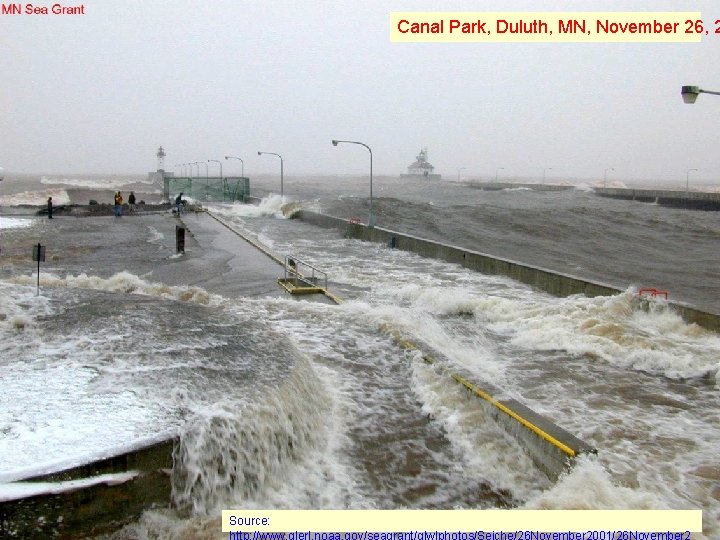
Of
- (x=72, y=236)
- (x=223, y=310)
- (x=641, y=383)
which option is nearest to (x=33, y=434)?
(x=223, y=310)

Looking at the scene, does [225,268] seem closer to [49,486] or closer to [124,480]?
[124,480]

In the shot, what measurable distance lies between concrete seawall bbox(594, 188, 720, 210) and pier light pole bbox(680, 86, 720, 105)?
205ft

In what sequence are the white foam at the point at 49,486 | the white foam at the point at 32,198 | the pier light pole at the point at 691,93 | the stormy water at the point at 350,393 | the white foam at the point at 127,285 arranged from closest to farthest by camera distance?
the white foam at the point at 49,486 < the stormy water at the point at 350,393 < the pier light pole at the point at 691,93 < the white foam at the point at 127,285 < the white foam at the point at 32,198

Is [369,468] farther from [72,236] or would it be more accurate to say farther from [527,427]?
[72,236]

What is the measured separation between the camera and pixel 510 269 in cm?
1850

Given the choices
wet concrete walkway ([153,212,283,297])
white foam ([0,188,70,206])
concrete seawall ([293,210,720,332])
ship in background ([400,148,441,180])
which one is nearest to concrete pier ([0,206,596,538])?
wet concrete walkway ([153,212,283,297])

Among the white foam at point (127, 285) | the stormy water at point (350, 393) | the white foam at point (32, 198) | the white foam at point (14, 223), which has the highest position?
the white foam at point (32, 198)

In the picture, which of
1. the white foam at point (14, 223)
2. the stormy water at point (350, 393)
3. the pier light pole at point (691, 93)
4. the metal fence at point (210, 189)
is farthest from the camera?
the metal fence at point (210, 189)

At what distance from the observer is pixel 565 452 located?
6129 mm

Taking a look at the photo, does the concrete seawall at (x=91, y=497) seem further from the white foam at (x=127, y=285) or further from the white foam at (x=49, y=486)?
the white foam at (x=127, y=285)

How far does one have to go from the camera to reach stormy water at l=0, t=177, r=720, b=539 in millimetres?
5938

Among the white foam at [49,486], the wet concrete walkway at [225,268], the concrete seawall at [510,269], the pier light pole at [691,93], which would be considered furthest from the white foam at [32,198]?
the white foam at [49,486]

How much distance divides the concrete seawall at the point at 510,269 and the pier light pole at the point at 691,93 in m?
4.03

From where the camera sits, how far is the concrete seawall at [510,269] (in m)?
12.6
